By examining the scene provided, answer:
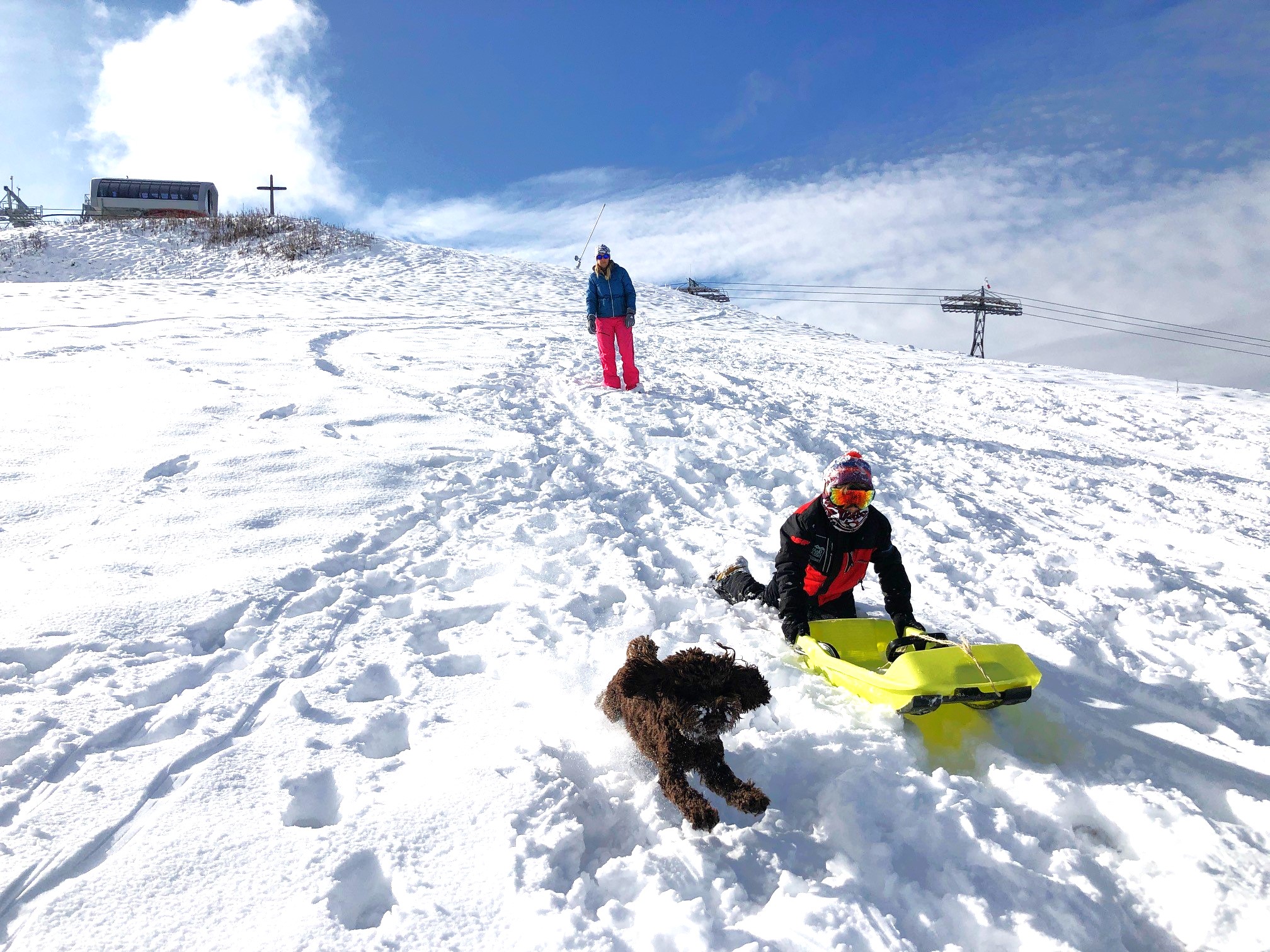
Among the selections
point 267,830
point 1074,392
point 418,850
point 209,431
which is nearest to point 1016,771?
point 418,850

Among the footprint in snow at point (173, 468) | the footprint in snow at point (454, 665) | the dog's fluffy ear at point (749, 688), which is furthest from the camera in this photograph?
the footprint in snow at point (173, 468)

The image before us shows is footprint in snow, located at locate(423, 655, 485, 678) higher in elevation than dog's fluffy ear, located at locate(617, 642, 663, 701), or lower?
lower

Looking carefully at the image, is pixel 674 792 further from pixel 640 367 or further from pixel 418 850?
pixel 640 367

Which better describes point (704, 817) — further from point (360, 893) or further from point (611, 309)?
point (611, 309)

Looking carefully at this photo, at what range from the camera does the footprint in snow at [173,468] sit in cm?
478

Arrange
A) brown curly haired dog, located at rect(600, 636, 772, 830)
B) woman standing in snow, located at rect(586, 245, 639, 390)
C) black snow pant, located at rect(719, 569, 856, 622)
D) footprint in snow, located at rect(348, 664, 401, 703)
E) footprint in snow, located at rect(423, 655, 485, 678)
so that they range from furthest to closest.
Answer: woman standing in snow, located at rect(586, 245, 639, 390)
black snow pant, located at rect(719, 569, 856, 622)
footprint in snow, located at rect(423, 655, 485, 678)
footprint in snow, located at rect(348, 664, 401, 703)
brown curly haired dog, located at rect(600, 636, 772, 830)

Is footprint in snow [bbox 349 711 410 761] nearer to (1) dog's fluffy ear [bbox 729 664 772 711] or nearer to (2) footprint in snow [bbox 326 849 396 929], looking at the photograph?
(2) footprint in snow [bbox 326 849 396 929]

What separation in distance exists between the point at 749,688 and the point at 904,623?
140cm

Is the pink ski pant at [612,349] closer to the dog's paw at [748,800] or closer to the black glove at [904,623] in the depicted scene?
the black glove at [904,623]

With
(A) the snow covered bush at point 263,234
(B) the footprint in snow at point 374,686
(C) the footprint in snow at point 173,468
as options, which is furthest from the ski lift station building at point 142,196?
(B) the footprint in snow at point 374,686

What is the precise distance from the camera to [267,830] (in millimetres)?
2145

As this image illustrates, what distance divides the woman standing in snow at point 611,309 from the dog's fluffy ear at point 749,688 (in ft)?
21.3

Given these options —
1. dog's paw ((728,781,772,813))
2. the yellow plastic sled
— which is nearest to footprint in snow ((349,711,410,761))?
dog's paw ((728,781,772,813))

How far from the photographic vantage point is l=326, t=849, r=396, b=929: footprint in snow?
75.9 inches
